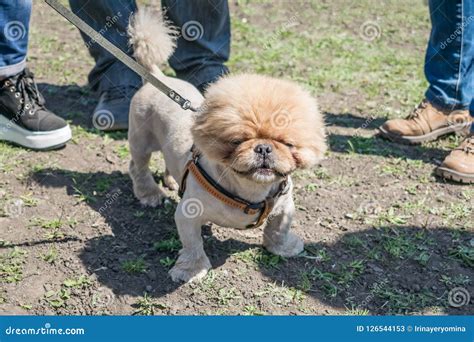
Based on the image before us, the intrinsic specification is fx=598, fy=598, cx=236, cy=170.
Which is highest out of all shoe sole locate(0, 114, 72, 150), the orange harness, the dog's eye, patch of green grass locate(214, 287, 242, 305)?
the dog's eye

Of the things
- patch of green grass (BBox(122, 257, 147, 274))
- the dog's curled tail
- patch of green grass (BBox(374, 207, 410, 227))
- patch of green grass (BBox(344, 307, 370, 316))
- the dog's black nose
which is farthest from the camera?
patch of green grass (BBox(374, 207, 410, 227))

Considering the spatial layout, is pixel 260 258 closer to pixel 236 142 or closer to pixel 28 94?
pixel 236 142

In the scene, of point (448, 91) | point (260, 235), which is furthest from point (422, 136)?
point (260, 235)

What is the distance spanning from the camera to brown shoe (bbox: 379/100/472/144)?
4.63m

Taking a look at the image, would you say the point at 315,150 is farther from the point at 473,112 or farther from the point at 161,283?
the point at 473,112

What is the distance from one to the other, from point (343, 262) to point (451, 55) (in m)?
1.95

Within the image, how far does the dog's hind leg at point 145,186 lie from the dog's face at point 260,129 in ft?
3.51

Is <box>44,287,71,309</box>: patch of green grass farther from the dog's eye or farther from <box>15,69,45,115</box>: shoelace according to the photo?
<box>15,69,45,115</box>: shoelace

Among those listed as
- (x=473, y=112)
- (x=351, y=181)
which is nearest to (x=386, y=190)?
(x=351, y=181)

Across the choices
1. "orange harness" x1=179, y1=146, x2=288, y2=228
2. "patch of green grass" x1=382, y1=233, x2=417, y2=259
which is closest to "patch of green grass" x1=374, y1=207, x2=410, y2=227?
"patch of green grass" x1=382, y1=233, x2=417, y2=259

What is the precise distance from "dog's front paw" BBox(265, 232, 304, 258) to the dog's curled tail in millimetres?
1306

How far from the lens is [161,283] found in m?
3.23

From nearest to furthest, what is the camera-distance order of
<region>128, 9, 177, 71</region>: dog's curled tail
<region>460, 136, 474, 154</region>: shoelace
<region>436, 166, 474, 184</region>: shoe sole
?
<region>128, 9, 177, 71</region>: dog's curled tail
<region>436, 166, 474, 184</region>: shoe sole
<region>460, 136, 474, 154</region>: shoelace

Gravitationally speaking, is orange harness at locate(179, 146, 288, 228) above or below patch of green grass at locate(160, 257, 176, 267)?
above
